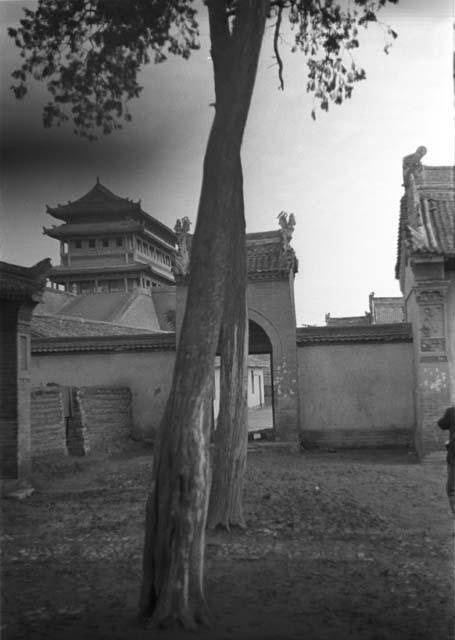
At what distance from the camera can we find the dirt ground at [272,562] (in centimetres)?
378

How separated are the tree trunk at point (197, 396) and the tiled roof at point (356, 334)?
9.40 meters

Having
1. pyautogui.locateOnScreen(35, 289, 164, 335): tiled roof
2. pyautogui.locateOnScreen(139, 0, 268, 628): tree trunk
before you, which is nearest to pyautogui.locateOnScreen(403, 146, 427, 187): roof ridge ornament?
pyautogui.locateOnScreen(139, 0, 268, 628): tree trunk

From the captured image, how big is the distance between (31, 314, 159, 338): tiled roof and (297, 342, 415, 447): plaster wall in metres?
5.71

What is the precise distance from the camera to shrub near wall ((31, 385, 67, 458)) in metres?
10.7

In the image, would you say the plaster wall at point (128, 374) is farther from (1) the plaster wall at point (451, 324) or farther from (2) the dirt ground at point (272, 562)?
(1) the plaster wall at point (451, 324)

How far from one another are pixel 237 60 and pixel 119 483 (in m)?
6.80

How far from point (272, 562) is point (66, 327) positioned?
15156mm

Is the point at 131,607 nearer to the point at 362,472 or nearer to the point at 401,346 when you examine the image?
the point at 362,472

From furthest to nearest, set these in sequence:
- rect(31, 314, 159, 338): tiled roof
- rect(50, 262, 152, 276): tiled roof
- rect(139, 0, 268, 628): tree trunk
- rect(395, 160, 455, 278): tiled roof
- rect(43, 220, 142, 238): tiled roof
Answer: rect(43, 220, 142, 238): tiled roof, rect(50, 262, 152, 276): tiled roof, rect(31, 314, 159, 338): tiled roof, rect(395, 160, 455, 278): tiled roof, rect(139, 0, 268, 628): tree trunk

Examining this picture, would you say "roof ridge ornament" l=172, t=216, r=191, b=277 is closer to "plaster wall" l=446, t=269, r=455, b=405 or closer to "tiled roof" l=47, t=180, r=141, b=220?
"plaster wall" l=446, t=269, r=455, b=405

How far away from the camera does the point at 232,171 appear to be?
167 inches

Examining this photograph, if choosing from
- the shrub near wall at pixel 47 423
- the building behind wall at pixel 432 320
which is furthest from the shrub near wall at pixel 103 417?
the building behind wall at pixel 432 320

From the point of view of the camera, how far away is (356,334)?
1342cm

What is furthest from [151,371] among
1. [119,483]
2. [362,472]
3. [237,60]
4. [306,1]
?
[237,60]
